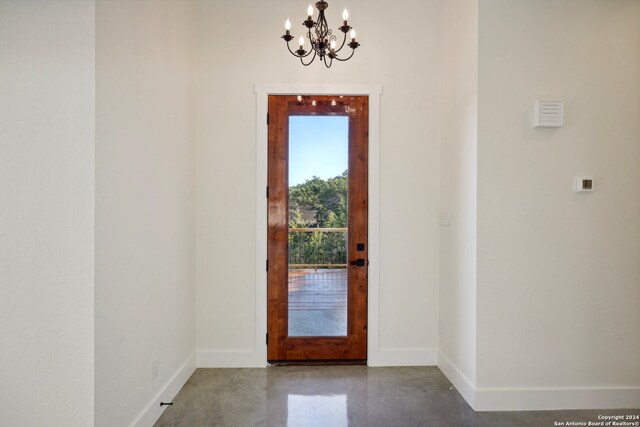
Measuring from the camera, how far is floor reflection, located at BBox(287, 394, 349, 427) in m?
2.38

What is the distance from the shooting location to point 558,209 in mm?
2604

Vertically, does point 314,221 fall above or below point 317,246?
above

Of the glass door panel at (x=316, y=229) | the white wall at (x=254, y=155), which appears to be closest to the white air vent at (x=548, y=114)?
the white wall at (x=254, y=155)

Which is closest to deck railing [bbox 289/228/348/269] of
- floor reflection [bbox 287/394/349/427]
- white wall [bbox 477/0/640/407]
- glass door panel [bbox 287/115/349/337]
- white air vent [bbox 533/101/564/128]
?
glass door panel [bbox 287/115/349/337]

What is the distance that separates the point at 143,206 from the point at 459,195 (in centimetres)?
231

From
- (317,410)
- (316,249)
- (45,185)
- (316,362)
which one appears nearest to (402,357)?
(316,362)

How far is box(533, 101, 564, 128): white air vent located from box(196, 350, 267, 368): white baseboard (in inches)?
116

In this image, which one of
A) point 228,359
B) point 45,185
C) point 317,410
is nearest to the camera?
point 45,185

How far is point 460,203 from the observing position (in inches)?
113

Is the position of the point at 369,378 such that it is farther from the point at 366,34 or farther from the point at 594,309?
the point at 366,34

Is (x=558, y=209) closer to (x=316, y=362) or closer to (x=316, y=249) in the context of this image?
(x=316, y=249)

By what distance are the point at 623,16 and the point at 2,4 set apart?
151 inches

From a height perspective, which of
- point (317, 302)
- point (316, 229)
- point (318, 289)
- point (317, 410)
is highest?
point (316, 229)

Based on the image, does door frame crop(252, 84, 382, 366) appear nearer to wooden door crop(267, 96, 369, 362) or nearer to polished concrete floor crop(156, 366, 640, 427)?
wooden door crop(267, 96, 369, 362)
